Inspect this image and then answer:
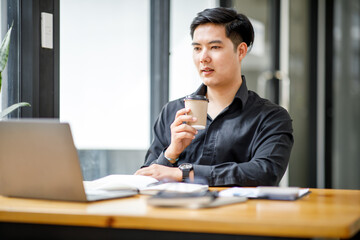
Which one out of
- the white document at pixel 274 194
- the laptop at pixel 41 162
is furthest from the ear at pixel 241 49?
the laptop at pixel 41 162

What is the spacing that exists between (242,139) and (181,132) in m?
0.34

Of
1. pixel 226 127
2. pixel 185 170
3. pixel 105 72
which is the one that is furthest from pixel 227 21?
pixel 105 72

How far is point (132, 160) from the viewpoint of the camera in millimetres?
3088

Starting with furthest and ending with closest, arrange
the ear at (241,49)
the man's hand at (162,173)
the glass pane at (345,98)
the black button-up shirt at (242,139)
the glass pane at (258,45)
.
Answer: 1. the glass pane at (345,98)
2. the glass pane at (258,45)
3. the ear at (241,49)
4. the black button-up shirt at (242,139)
5. the man's hand at (162,173)

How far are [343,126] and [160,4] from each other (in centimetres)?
304

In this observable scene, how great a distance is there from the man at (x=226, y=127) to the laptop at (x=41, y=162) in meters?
0.52

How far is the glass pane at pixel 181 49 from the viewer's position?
10.7 ft

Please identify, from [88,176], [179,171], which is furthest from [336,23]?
[179,171]

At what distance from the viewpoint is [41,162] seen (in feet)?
4.25

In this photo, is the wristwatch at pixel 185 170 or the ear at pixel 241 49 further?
the ear at pixel 241 49

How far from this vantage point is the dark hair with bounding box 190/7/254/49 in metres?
2.18

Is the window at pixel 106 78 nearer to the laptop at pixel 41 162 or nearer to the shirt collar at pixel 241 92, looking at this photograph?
the shirt collar at pixel 241 92

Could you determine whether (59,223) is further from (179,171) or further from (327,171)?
(327,171)

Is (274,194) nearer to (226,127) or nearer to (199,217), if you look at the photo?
(199,217)
